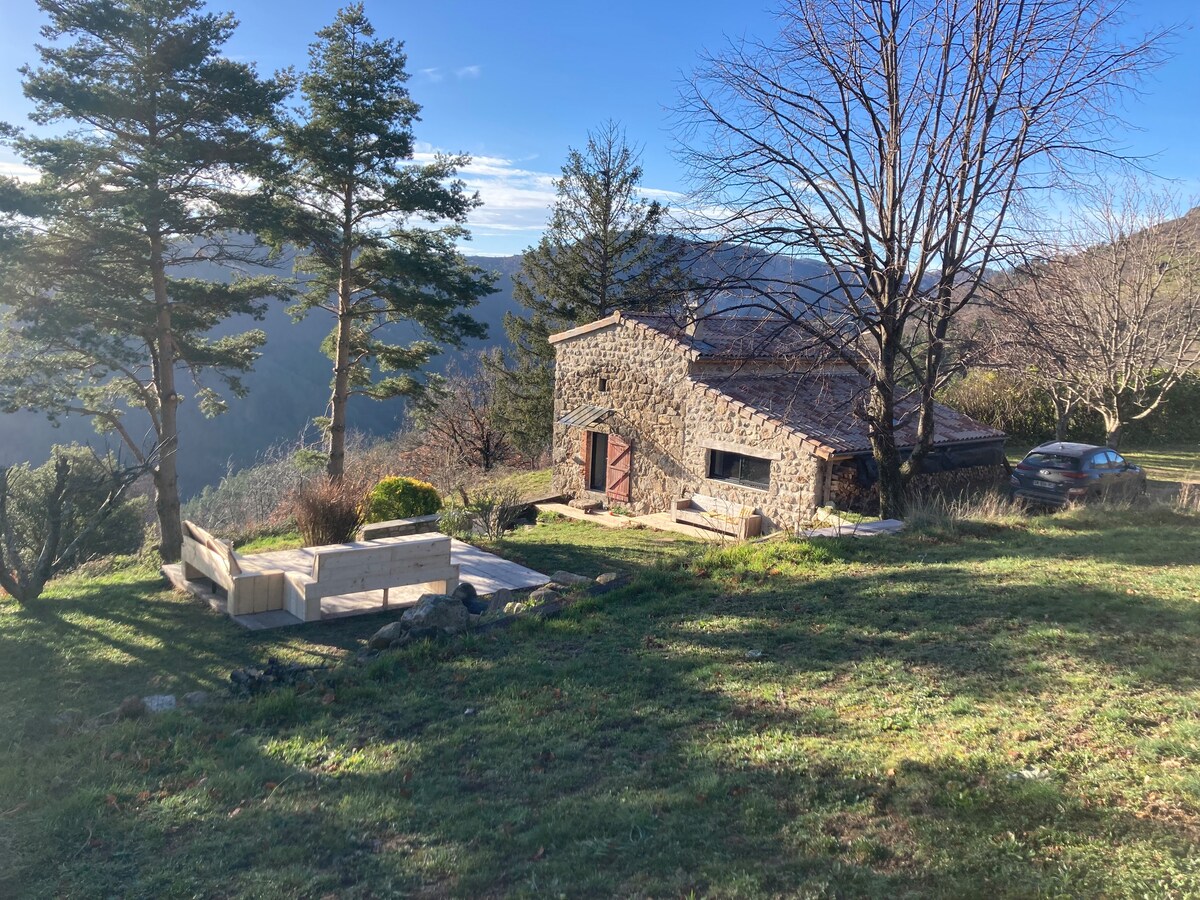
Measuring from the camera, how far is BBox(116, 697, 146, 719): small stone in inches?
249

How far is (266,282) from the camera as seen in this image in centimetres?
1845

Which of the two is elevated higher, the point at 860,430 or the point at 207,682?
the point at 860,430

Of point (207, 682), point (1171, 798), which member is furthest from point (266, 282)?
point (1171, 798)

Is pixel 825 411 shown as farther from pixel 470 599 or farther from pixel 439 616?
pixel 439 616

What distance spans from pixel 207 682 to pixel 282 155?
592 inches

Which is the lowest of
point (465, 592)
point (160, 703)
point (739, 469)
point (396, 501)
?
point (160, 703)

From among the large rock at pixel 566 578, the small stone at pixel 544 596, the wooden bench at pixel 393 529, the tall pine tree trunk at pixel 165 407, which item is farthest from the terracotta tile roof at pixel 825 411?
the tall pine tree trunk at pixel 165 407

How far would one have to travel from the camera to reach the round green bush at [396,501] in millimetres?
16750

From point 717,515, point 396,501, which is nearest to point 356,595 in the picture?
point 396,501

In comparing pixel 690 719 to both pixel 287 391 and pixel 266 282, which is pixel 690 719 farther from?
pixel 287 391

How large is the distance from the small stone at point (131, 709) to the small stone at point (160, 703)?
0.04 meters

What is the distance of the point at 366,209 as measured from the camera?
20344 millimetres

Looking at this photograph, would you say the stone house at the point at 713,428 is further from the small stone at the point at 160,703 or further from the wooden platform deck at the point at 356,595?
the small stone at the point at 160,703

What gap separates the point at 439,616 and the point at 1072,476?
13.8 meters
